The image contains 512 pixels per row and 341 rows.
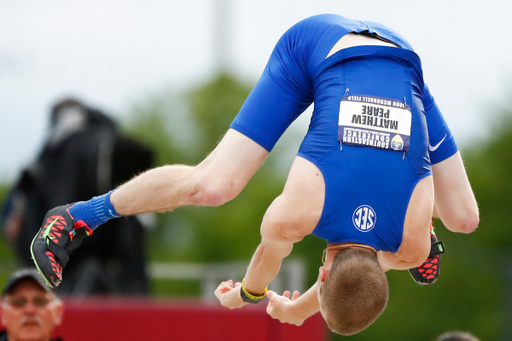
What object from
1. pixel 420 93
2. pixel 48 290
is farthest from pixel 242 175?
pixel 48 290

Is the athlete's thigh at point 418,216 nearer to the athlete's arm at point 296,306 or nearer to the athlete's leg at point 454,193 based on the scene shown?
the athlete's leg at point 454,193

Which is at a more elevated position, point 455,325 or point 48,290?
point 48,290

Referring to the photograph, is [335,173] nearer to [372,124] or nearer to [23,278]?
[372,124]

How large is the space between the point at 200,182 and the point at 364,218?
0.94 meters

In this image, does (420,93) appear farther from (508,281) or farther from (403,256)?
(508,281)

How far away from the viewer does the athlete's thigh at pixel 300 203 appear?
3.75 m

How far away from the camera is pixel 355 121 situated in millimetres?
3811

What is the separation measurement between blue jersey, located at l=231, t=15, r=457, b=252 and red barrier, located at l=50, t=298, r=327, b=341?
328 centimetres

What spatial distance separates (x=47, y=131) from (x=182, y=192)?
20.0 feet

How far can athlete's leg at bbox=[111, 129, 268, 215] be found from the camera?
4.02 m

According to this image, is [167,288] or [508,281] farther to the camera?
[167,288]

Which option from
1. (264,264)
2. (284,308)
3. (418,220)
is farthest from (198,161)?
(418,220)

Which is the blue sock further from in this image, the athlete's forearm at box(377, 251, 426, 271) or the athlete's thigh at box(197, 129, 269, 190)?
the athlete's forearm at box(377, 251, 426, 271)

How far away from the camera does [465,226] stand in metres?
4.52
